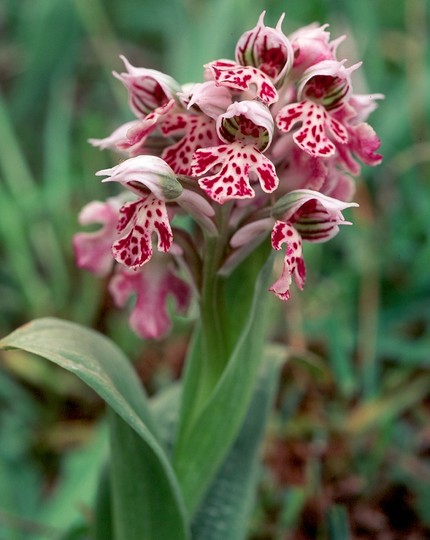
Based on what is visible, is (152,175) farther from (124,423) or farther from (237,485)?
(237,485)

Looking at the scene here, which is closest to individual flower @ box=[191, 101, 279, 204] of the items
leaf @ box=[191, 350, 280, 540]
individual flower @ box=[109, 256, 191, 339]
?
individual flower @ box=[109, 256, 191, 339]

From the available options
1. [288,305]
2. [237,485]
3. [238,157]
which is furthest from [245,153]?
[288,305]

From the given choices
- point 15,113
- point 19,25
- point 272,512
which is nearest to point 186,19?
point 15,113

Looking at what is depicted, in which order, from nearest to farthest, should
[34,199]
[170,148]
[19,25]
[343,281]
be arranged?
[170,148]
[343,281]
[34,199]
[19,25]

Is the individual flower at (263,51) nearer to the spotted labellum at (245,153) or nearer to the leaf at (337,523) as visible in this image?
the spotted labellum at (245,153)

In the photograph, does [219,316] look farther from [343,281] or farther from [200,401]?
[343,281]

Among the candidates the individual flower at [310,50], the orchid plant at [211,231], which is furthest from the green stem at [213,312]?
the individual flower at [310,50]
